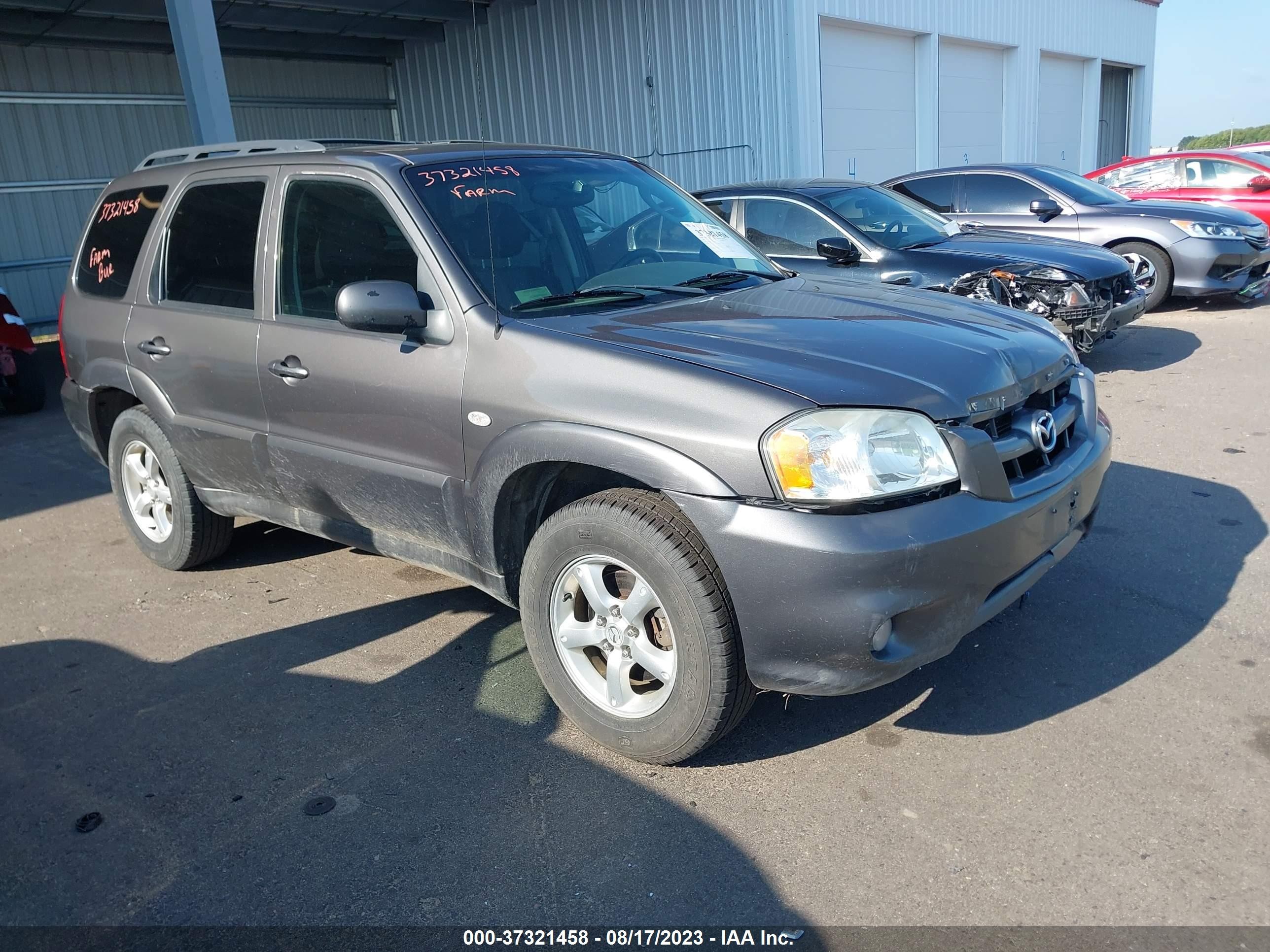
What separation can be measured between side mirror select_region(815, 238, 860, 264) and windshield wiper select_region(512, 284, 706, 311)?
3612mm

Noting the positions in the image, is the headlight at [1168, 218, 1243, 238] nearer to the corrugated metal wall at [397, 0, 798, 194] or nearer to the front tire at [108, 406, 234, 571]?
the corrugated metal wall at [397, 0, 798, 194]

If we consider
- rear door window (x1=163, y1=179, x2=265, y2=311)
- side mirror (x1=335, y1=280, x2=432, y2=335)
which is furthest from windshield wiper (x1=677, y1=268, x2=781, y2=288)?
rear door window (x1=163, y1=179, x2=265, y2=311)

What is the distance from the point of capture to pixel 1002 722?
326 centimetres

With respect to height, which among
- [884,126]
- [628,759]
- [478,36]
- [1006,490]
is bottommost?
[628,759]

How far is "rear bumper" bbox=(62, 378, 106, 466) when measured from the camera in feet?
17.1

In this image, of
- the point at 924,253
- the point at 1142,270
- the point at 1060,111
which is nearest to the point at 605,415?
the point at 924,253

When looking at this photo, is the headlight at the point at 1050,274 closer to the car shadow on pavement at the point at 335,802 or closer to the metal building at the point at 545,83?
the car shadow on pavement at the point at 335,802

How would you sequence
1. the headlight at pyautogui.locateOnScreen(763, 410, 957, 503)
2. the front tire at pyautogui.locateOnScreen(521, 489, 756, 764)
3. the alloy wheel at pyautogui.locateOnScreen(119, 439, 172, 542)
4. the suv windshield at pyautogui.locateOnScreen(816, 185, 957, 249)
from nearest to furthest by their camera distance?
the headlight at pyautogui.locateOnScreen(763, 410, 957, 503) → the front tire at pyautogui.locateOnScreen(521, 489, 756, 764) → the alloy wheel at pyautogui.locateOnScreen(119, 439, 172, 542) → the suv windshield at pyautogui.locateOnScreen(816, 185, 957, 249)

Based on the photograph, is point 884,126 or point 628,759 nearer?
point 628,759

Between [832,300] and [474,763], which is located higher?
[832,300]

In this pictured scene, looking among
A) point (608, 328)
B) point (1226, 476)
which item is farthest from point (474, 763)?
point (1226, 476)

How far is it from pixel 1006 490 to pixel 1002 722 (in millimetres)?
817

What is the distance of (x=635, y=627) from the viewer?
3.08m

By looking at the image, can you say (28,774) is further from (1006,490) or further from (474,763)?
(1006,490)
